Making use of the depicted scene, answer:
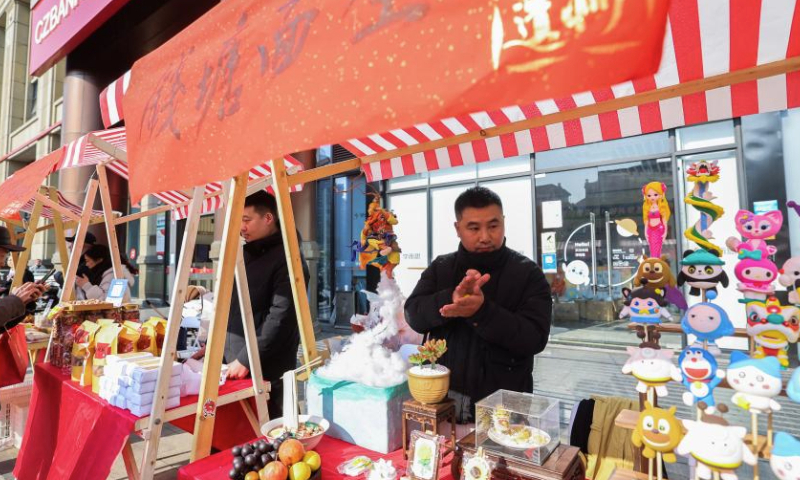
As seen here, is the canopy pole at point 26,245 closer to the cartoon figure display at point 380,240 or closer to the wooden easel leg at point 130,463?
the wooden easel leg at point 130,463

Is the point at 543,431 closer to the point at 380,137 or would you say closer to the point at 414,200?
the point at 380,137

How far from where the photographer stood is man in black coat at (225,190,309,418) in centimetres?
227

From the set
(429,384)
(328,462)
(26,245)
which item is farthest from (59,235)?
(429,384)

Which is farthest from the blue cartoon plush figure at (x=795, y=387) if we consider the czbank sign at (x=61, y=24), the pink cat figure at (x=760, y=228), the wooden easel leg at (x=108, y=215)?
the czbank sign at (x=61, y=24)

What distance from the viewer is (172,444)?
11.9ft

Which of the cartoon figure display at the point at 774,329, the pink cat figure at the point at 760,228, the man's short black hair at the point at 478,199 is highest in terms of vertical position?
the man's short black hair at the point at 478,199

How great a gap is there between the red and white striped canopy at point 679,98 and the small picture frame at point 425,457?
1043 mm

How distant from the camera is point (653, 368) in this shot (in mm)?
1096

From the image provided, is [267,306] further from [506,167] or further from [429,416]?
[506,167]

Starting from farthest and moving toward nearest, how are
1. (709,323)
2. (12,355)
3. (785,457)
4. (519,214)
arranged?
(519,214), (12,355), (709,323), (785,457)

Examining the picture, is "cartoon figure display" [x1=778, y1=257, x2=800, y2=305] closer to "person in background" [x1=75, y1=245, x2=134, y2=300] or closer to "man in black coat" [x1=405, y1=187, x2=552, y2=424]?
"man in black coat" [x1=405, y1=187, x2=552, y2=424]

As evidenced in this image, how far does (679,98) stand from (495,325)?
52.5 inches

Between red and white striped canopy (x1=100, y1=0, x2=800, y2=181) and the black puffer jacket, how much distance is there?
77 centimetres

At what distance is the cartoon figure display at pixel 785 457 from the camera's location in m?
0.85
